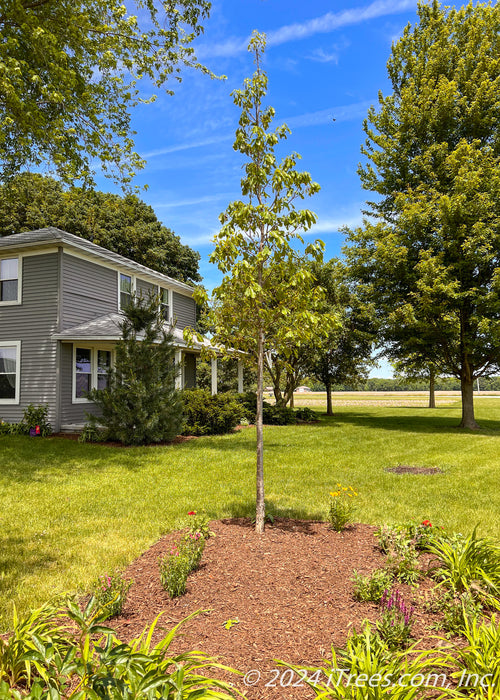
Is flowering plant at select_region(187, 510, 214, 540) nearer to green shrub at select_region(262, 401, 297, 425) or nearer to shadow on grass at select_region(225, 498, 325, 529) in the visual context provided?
shadow on grass at select_region(225, 498, 325, 529)

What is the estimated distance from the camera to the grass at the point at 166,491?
169 inches

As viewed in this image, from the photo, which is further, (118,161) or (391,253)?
(391,253)

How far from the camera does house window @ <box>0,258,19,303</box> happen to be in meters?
13.8

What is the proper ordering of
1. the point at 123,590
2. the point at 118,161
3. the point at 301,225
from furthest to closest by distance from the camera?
the point at 118,161
the point at 301,225
the point at 123,590

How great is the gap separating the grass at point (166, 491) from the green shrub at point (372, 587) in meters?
2.20

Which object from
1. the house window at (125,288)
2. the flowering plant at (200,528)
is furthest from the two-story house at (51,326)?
the flowering plant at (200,528)

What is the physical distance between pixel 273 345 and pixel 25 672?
3394 mm

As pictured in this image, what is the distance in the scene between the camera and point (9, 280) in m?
13.9

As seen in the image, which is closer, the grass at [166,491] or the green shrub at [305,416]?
the grass at [166,491]

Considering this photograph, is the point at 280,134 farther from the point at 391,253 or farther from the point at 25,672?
the point at 391,253

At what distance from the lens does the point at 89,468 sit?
Result: 861 centimetres

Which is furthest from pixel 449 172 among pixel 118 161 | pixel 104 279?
pixel 104 279

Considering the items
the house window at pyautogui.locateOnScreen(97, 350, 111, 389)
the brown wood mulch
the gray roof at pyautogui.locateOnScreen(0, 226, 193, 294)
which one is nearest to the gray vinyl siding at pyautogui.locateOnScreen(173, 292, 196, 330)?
the gray roof at pyautogui.locateOnScreen(0, 226, 193, 294)

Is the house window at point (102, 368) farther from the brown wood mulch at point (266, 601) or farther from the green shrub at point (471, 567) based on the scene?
the green shrub at point (471, 567)
